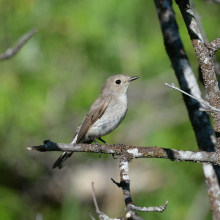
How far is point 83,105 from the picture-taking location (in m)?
5.86

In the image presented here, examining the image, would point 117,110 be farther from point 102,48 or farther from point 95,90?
point 102,48

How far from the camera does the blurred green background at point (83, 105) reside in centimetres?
550

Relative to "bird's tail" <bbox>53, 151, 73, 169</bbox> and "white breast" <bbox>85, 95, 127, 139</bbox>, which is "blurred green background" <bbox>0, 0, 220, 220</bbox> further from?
"white breast" <bbox>85, 95, 127, 139</bbox>

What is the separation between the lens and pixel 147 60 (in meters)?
6.35

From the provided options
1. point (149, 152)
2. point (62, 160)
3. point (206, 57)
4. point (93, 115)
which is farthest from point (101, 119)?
point (206, 57)

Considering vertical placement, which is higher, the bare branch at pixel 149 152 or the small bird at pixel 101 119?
the small bird at pixel 101 119

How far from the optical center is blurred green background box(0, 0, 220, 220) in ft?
18.1

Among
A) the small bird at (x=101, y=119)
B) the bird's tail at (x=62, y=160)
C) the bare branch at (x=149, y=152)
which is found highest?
the small bird at (x=101, y=119)

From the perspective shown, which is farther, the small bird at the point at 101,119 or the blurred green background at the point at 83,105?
the blurred green background at the point at 83,105

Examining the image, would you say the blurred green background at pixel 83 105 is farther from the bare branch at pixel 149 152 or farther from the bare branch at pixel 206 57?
the bare branch at pixel 206 57

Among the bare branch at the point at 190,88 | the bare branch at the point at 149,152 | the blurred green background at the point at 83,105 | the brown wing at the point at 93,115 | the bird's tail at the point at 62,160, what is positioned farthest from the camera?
the blurred green background at the point at 83,105

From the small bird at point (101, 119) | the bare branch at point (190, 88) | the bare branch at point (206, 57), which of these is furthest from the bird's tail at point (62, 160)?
the bare branch at point (206, 57)

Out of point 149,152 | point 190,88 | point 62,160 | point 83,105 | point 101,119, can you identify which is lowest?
point 62,160

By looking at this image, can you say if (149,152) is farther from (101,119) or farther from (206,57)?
(101,119)
